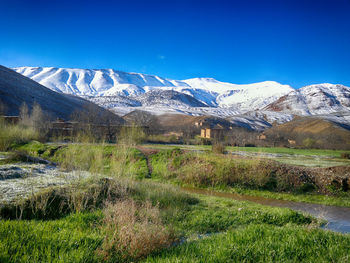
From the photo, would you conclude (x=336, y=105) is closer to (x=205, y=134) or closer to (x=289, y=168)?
(x=205, y=134)

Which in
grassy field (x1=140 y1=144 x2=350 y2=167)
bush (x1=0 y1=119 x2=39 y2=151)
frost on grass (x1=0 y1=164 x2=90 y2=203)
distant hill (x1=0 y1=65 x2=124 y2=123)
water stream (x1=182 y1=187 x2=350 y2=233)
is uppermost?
distant hill (x1=0 y1=65 x2=124 y2=123)

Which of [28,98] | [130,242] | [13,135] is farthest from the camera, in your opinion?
[28,98]

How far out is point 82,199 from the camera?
6.62m

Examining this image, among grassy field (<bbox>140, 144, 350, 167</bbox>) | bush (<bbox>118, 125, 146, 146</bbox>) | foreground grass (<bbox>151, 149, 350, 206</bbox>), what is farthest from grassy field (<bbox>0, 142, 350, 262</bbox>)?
grassy field (<bbox>140, 144, 350, 167</bbox>)

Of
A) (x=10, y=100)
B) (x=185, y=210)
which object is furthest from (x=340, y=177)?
(x=10, y=100)

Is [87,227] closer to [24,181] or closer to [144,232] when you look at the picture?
[144,232]

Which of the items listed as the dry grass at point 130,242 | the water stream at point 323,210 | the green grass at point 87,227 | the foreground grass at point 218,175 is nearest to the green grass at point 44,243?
the green grass at point 87,227

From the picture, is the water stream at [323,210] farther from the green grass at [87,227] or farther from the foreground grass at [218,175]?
the green grass at [87,227]

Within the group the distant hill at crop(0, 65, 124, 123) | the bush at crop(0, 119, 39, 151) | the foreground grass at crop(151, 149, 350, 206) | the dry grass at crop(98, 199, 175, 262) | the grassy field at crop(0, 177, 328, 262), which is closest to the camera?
the grassy field at crop(0, 177, 328, 262)

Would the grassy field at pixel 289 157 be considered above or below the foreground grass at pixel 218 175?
above

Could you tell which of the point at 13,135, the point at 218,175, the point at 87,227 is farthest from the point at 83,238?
the point at 13,135

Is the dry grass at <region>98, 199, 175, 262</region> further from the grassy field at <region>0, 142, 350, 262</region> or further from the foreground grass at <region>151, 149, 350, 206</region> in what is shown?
the foreground grass at <region>151, 149, 350, 206</region>

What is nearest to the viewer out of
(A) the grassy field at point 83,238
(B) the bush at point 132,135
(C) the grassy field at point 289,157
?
(A) the grassy field at point 83,238

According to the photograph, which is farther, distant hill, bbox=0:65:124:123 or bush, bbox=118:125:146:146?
distant hill, bbox=0:65:124:123
